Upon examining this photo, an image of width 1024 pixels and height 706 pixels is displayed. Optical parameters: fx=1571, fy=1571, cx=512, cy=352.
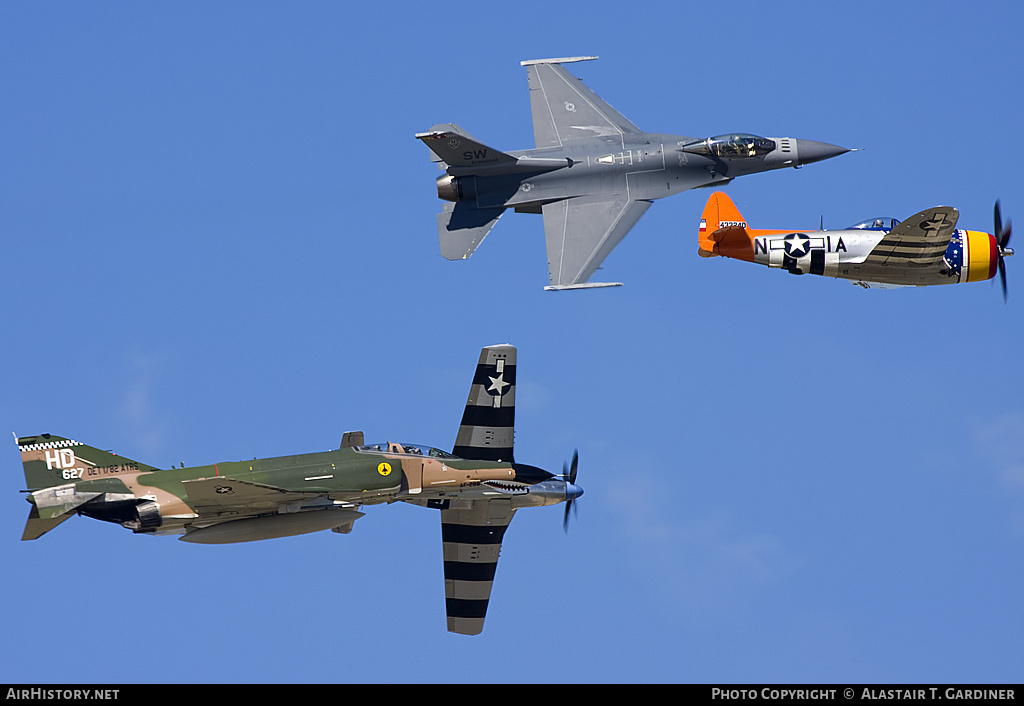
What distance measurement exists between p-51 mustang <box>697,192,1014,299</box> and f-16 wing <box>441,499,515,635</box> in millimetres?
10056

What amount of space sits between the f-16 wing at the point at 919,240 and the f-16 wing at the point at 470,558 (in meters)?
13.1

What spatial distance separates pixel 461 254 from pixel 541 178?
3.48 meters

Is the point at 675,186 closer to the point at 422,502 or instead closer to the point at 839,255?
the point at 839,255

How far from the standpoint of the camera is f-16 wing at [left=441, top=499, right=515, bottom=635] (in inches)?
1829

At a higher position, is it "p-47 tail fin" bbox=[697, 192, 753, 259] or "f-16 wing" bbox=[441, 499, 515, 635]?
"p-47 tail fin" bbox=[697, 192, 753, 259]

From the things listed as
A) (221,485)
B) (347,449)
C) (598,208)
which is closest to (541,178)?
(598,208)

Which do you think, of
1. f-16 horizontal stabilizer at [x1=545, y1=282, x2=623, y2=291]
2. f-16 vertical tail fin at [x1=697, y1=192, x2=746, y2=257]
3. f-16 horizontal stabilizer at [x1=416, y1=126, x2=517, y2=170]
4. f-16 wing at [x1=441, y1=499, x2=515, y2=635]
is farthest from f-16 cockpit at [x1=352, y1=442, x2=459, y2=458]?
f-16 vertical tail fin at [x1=697, y1=192, x2=746, y2=257]

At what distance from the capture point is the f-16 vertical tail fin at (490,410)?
4494cm

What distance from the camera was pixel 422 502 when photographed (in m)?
44.8

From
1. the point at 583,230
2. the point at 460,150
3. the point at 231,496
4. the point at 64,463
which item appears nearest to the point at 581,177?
the point at 583,230

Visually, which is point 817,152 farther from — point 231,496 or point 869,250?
point 231,496

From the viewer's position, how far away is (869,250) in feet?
149

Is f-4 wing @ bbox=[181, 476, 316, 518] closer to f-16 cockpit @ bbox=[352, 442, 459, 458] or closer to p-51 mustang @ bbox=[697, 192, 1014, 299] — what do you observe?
f-16 cockpit @ bbox=[352, 442, 459, 458]

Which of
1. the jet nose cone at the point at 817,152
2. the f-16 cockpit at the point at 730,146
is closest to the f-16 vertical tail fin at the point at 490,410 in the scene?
the f-16 cockpit at the point at 730,146
